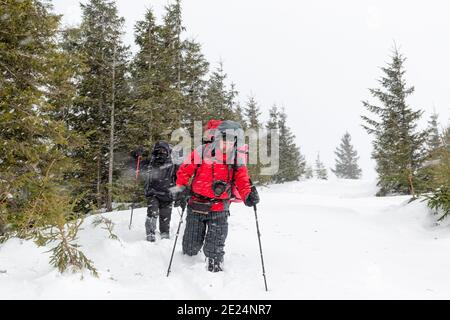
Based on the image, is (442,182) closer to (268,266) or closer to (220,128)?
(268,266)

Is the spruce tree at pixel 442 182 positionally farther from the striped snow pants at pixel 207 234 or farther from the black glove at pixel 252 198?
the striped snow pants at pixel 207 234

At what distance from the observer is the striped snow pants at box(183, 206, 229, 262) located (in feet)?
19.8

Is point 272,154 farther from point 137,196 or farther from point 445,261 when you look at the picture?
point 445,261

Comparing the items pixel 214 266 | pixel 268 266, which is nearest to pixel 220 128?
pixel 214 266

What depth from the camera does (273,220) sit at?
11.0 meters

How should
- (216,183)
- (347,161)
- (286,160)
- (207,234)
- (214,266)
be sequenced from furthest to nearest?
(347,161)
(286,160)
(207,234)
(216,183)
(214,266)

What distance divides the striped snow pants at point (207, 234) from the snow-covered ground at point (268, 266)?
0.26 meters

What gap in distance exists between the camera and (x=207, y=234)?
6.24 metres

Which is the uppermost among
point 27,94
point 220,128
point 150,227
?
point 27,94

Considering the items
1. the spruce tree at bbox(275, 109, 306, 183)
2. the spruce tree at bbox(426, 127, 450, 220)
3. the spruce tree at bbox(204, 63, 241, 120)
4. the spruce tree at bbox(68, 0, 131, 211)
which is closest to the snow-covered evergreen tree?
the spruce tree at bbox(275, 109, 306, 183)

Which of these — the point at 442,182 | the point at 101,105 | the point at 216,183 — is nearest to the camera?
the point at 216,183

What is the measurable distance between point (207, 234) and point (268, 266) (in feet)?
4.08

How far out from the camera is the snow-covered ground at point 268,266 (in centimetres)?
477

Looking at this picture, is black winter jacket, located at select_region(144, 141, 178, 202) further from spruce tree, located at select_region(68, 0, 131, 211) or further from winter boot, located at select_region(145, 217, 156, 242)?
spruce tree, located at select_region(68, 0, 131, 211)
